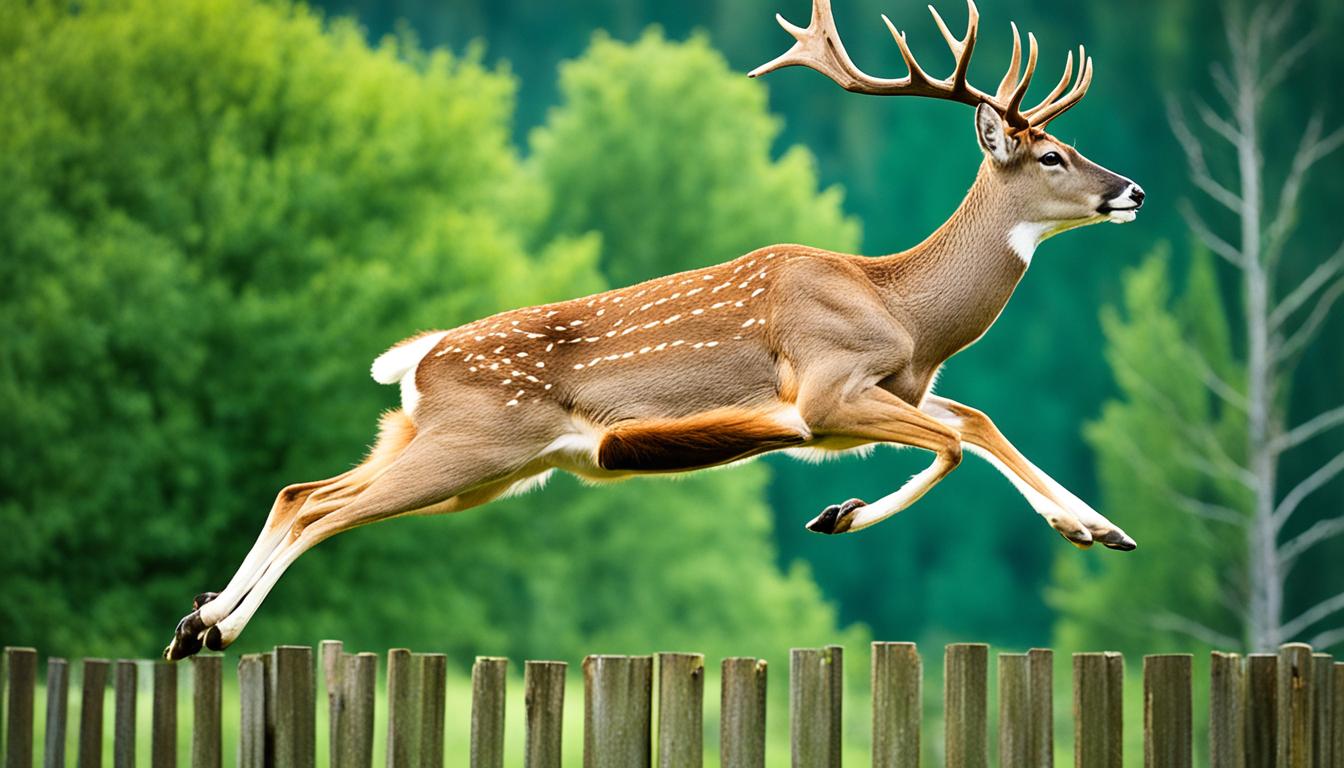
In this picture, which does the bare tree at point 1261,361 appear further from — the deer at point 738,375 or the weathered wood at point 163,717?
the weathered wood at point 163,717

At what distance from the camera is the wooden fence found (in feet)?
15.1

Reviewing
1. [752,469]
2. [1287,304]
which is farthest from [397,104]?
[1287,304]

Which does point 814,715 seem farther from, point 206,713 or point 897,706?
point 206,713

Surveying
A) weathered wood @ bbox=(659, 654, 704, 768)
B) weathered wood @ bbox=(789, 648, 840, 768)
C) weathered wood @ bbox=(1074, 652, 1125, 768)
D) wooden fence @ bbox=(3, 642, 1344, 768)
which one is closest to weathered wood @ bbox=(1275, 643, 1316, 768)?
wooden fence @ bbox=(3, 642, 1344, 768)

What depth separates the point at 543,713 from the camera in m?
4.77

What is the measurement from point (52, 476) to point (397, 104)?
221 inches

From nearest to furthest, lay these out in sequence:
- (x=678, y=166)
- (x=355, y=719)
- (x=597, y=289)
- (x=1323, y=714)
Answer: (x=1323, y=714), (x=355, y=719), (x=597, y=289), (x=678, y=166)

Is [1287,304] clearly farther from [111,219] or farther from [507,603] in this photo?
[111,219]

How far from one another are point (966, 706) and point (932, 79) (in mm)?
2059

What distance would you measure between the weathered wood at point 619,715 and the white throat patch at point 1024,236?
5.92ft

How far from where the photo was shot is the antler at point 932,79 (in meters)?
5.59

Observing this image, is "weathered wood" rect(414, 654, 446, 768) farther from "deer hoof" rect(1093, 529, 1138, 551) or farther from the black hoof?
"deer hoof" rect(1093, 529, 1138, 551)

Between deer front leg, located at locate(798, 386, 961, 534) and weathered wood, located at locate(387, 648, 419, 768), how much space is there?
1.22 m

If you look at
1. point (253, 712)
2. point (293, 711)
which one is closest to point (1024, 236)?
point (293, 711)
